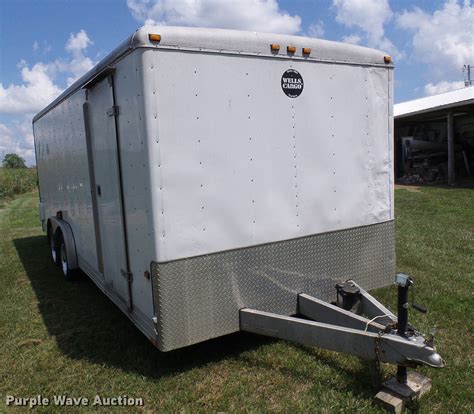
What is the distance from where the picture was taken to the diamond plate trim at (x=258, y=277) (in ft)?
11.0

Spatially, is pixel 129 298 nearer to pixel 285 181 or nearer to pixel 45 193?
pixel 285 181

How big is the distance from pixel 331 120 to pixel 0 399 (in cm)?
359

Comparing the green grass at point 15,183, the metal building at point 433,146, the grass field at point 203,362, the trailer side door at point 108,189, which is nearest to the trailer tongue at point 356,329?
the grass field at point 203,362

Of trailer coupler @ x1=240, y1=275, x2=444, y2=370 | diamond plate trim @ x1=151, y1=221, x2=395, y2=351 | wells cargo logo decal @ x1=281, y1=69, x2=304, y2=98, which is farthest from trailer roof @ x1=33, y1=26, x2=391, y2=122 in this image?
trailer coupler @ x1=240, y1=275, x2=444, y2=370

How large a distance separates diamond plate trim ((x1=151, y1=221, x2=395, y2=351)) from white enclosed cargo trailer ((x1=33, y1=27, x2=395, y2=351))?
0.01 meters

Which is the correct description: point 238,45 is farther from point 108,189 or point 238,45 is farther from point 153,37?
point 108,189

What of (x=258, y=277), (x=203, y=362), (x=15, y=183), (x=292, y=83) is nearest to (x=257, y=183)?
(x=258, y=277)

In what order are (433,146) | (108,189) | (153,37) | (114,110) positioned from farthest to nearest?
(433,146) → (108,189) → (114,110) → (153,37)

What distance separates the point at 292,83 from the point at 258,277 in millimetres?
1658

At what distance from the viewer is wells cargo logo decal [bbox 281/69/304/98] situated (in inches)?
145

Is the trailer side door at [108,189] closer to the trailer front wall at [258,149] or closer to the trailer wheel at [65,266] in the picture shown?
the trailer front wall at [258,149]

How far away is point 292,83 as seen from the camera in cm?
372

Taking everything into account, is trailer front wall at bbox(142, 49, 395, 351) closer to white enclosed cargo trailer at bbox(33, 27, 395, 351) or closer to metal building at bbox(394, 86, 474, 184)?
white enclosed cargo trailer at bbox(33, 27, 395, 351)

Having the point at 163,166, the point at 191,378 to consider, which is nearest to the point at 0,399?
the point at 191,378
